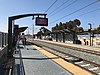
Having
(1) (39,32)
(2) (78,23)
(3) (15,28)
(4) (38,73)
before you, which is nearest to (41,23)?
(3) (15,28)

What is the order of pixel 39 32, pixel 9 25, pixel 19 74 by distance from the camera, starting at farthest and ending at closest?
pixel 39 32, pixel 9 25, pixel 19 74

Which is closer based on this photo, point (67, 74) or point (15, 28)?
point (67, 74)

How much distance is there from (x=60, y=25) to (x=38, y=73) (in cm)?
14082

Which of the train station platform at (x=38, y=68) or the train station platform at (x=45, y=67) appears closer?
the train station platform at (x=38, y=68)

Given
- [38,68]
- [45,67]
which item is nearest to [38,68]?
[38,68]

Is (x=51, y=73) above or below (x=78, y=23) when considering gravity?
below

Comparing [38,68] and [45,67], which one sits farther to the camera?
[45,67]

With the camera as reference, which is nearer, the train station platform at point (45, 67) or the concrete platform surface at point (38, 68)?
the concrete platform surface at point (38, 68)

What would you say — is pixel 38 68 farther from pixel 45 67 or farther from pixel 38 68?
pixel 45 67

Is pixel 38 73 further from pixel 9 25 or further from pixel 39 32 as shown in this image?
pixel 39 32

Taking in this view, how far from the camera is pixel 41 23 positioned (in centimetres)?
3925

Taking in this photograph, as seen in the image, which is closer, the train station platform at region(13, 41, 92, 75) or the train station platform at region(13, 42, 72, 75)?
the train station platform at region(13, 42, 72, 75)

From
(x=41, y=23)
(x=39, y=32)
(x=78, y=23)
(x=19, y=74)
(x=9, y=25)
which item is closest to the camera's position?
(x=19, y=74)

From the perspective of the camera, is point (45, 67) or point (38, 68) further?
point (45, 67)
